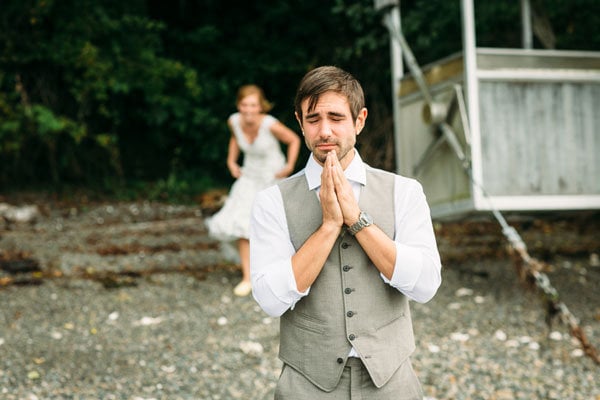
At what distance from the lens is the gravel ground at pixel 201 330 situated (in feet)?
16.4

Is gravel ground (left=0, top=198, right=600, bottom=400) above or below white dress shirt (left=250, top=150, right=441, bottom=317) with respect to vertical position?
below

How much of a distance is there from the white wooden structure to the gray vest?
183 inches

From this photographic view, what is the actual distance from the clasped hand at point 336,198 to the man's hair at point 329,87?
0.19 metres

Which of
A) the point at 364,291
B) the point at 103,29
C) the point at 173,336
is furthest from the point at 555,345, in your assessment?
the point at 103,29

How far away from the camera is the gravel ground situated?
5008mm

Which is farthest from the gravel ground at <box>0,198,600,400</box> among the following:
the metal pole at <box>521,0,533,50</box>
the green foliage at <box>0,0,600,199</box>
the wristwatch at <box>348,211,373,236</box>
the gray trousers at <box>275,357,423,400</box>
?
the green foliage at <box>0,0,600,199</box>

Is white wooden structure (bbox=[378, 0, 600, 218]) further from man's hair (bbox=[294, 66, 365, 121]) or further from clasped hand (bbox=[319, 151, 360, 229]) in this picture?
clasped hand (bbox=[319, 151, 360, 229])

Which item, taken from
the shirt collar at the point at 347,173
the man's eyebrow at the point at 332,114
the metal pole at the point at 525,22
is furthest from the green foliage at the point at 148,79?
the man's eyebrow at the point at 332,114

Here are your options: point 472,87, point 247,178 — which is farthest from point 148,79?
point 472,87

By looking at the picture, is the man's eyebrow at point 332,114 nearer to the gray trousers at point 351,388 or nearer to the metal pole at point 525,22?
the gray trousers at point 351,388

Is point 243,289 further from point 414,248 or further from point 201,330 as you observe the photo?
point 414,248

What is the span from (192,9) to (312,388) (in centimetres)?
1353

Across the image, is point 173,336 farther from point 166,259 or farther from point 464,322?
point 166,259

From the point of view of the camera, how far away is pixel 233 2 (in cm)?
1458
